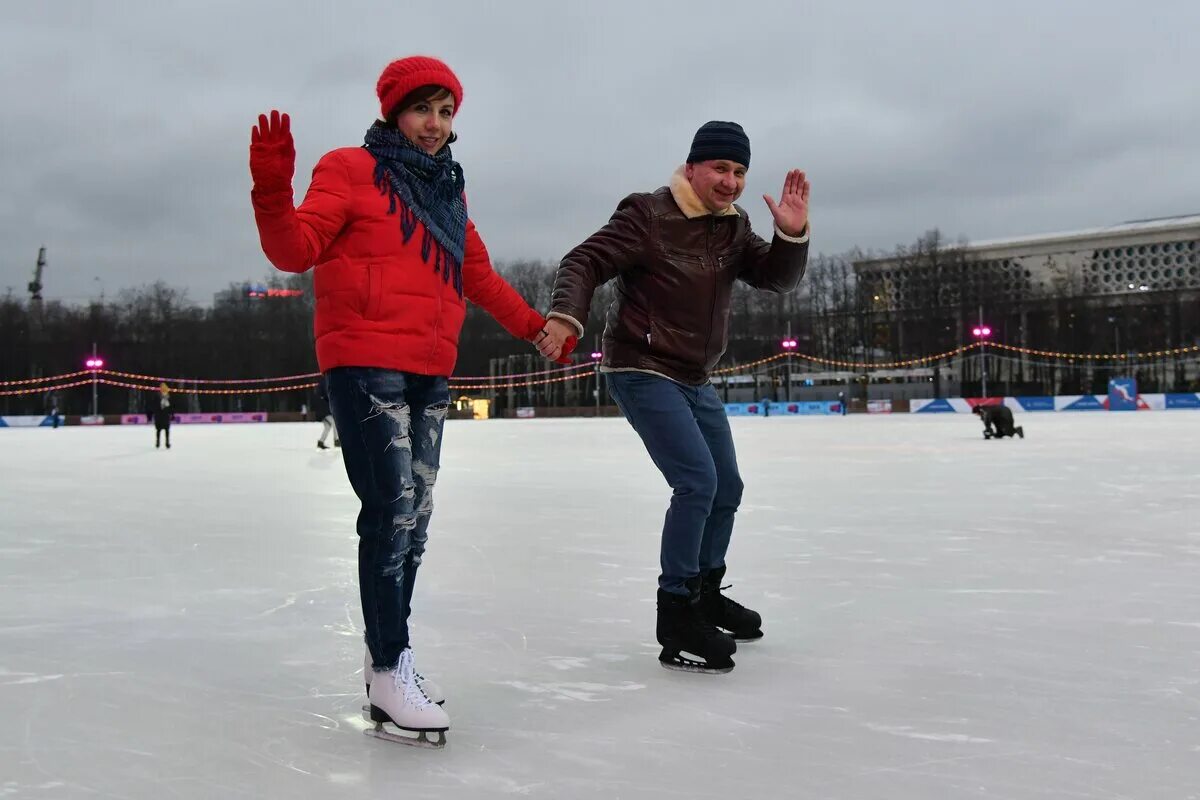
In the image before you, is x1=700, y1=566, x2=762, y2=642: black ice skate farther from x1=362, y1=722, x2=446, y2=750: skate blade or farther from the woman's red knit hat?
the woman's red knit hat

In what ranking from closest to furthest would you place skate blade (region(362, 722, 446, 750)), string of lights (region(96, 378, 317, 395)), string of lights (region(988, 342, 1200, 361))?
skate blade (region(362, 722, 446, 750)) → string of lights (region(988, 342, 1200, 361)) → string of lights (region(96, 378, 317, 395))

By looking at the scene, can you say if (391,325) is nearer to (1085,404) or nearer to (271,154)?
(271,154)

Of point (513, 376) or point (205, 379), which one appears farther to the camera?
point (205, 379)

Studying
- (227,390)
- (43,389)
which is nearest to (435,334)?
(227,390)

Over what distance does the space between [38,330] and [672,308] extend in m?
68.0

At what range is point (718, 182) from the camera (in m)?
3.30

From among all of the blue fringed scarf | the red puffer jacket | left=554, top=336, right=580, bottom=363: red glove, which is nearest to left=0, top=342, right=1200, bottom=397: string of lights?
left=554, top=336, right=580, bottom=363: red glove

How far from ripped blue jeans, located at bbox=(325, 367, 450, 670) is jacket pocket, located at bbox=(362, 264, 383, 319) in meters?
0.13

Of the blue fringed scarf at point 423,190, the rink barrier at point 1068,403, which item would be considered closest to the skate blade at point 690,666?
the blue fringed scarf at point 423,190

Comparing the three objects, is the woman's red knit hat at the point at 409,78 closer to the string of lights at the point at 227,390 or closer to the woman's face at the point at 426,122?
the woman's face at the point at 426,122

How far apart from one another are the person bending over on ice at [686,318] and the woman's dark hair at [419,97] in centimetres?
72

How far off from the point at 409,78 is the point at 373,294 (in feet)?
1.83

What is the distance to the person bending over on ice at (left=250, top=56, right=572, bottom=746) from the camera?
98.5 inches

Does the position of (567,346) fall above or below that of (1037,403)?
above
